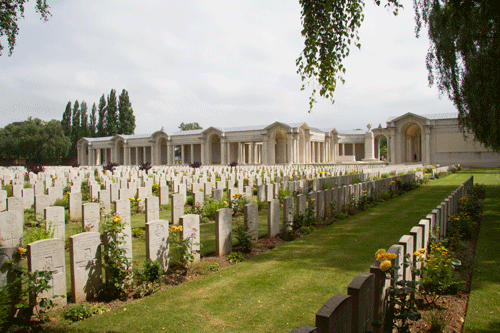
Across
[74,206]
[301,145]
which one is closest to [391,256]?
[74,206]

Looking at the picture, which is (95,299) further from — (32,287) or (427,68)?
(427,68)

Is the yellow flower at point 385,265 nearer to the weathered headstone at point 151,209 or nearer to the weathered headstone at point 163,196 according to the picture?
the weathered headstone at point 151,209

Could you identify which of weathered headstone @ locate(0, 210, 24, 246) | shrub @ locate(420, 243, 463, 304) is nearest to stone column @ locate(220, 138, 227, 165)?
weathered headstone @ locate(0, 210, 24, 246)

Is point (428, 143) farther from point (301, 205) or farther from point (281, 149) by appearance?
point (301, 205)

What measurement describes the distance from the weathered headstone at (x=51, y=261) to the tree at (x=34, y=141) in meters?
65.0

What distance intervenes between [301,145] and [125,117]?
35932 millimetres

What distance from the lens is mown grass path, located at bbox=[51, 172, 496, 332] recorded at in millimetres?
3541

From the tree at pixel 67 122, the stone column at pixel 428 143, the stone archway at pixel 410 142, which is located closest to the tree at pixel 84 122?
the tree at pixel 67 122

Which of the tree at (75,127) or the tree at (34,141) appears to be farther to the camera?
the tree at (75,127)

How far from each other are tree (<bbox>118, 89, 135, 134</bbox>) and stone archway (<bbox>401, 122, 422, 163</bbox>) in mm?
49085

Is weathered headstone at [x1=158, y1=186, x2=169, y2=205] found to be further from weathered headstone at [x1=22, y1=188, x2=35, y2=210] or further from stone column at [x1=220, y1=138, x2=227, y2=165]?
stone column at [x1=220, y1=138, x2=227, y2=165]

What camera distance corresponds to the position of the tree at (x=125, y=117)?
63.5m

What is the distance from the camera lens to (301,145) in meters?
50.7

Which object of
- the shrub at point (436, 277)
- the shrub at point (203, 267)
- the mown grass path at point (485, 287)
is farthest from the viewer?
the shrub at point (203, 267)
